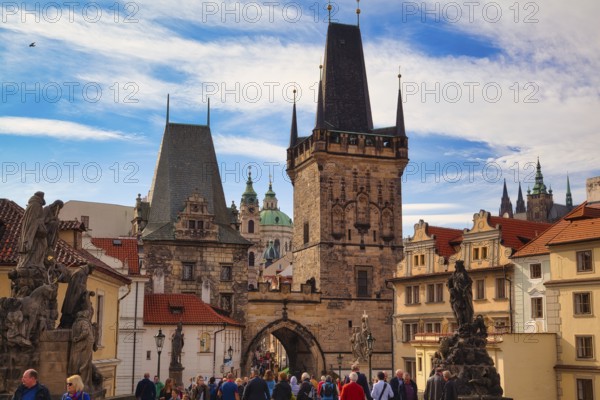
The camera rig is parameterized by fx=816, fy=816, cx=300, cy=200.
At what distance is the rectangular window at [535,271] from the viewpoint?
3719cm

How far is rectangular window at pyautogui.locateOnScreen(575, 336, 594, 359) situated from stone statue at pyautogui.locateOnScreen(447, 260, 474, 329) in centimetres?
1702

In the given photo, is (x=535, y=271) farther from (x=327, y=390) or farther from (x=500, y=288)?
(x=327, y=390)

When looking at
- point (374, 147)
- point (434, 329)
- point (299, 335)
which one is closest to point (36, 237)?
point (434, 329)

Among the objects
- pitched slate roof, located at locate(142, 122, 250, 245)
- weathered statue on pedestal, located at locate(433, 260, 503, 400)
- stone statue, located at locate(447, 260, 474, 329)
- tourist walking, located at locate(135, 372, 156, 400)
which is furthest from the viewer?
pitched slate roof, located at locate(142, 122, 250, 245)

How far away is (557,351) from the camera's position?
3444cm

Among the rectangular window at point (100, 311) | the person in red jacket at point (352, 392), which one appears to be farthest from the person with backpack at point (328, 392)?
the rectangular window at point (100, 311)

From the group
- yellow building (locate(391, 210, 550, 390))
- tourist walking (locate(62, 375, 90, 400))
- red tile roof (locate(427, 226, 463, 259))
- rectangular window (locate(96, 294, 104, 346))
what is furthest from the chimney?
tourist walking (locate(62, 375, 90, 400))

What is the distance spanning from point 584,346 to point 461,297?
1745 cm

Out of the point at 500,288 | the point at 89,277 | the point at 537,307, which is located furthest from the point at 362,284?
the point at 89,277

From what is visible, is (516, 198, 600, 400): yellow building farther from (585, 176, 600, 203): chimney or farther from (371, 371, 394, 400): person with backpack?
(371, 371, 394, 400): person with backpack

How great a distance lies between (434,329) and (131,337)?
15.9 metres

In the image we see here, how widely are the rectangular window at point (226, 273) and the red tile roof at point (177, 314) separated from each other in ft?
24.1

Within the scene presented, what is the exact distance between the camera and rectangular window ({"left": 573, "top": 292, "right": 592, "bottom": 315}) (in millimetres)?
33500

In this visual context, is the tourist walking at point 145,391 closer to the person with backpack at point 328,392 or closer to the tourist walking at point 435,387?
the person with backpack at point 328,392
